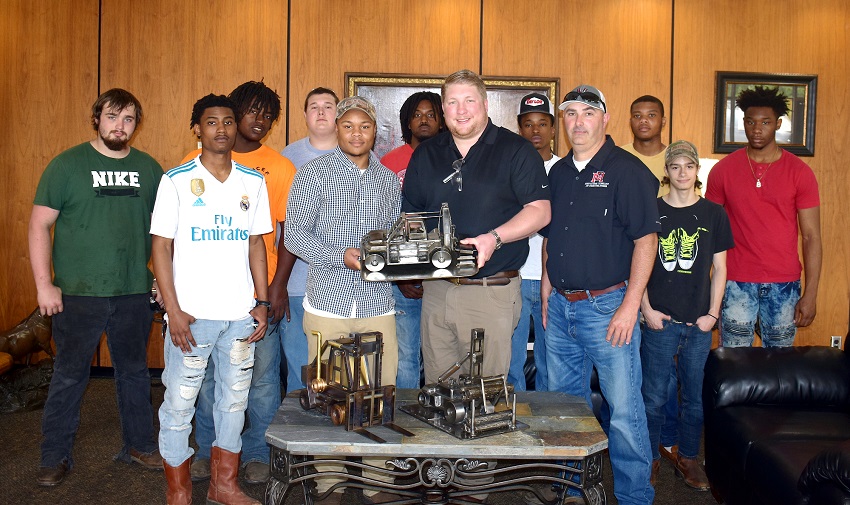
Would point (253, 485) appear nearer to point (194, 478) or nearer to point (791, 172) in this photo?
point (194, 478)

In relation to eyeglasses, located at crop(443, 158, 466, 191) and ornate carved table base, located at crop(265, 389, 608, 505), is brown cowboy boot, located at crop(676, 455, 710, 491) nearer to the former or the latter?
ornate carved table base, located at crop(265, 389, 608, 505)

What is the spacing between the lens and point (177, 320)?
3186 mm

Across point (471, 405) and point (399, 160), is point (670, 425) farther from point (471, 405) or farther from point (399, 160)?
point (399, 160)

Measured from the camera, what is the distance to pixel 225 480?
3410mm


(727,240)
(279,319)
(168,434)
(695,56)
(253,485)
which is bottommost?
(253,485)

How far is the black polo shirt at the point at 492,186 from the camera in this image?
3.24 metres

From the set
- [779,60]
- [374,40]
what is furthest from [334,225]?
[779,60]

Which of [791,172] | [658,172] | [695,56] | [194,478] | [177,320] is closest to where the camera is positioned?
[177,320]

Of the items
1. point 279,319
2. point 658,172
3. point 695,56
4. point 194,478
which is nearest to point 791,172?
point 658,172

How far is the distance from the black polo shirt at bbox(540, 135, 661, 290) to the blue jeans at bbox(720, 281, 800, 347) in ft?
4.52

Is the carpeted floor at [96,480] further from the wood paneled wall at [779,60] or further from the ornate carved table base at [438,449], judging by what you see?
the wood paneled wall at [779,60]

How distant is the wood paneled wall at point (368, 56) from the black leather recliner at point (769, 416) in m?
3.02

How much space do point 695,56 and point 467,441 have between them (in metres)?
4.76

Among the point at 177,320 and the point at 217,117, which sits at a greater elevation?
the point at 217,117
